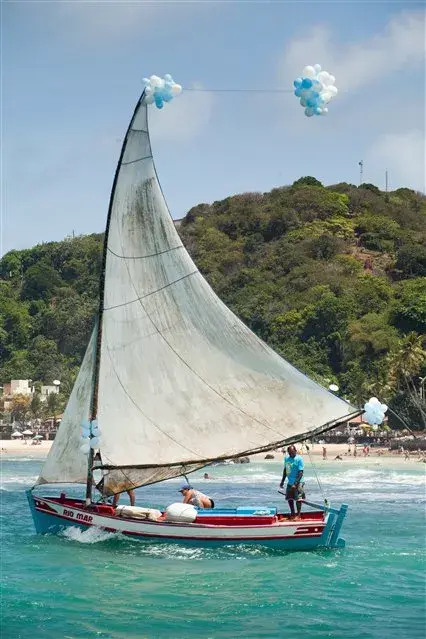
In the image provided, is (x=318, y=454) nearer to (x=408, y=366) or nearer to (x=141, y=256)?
(x=408, y=366)

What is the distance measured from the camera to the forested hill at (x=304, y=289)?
11869 centimetres

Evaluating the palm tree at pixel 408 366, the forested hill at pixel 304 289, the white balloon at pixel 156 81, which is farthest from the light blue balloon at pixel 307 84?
the palm tree at pixel 408 366

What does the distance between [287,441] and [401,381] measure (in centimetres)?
7589

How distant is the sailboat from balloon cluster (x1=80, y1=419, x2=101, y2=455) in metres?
0.07

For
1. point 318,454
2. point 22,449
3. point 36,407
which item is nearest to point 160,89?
point 318,454

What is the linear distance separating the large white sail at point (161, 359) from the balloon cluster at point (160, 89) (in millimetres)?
840

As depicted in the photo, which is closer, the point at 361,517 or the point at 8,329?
the point at 361,517

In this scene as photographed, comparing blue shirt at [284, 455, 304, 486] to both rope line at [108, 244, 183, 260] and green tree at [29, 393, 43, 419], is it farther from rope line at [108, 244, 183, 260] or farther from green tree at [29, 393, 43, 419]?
green tree at [29, 393, 43, 419]

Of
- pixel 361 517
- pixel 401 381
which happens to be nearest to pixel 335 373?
pixel 401 381

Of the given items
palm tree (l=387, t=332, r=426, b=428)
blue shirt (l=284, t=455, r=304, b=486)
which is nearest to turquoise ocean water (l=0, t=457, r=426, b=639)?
blue shirt (l=284, t=455, r=304, b=486)

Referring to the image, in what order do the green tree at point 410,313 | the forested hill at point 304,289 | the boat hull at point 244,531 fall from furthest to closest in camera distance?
the green tree at point 410,313 → the forested hill at point 304,289 → the boat hull at point 244,531

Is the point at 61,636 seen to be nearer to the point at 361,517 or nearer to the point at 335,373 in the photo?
the point at 361,517

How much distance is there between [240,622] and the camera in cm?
2247

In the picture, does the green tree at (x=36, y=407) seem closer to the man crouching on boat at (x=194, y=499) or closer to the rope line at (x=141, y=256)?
the man crouching on boat at (x=194, y=499)
